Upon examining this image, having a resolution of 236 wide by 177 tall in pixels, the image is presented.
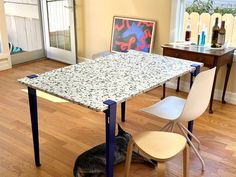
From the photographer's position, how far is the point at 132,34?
13.5 ft

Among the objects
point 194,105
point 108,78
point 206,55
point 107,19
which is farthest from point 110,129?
point 107,19

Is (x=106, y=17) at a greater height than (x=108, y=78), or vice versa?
(x=106, y=17)

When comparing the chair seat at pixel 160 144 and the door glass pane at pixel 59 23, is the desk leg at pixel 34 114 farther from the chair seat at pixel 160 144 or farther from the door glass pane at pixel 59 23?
the door glass pane at pixel 59 23

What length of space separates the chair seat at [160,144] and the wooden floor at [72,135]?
55 centimetres

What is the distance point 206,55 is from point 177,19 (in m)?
0.81

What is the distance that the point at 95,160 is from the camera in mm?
2340

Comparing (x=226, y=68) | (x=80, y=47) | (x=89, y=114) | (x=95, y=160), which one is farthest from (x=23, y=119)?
(x=226, y=68)

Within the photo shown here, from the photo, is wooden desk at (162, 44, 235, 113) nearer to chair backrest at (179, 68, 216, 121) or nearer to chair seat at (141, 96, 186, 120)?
chair seat at (141, 96, 186, 120)

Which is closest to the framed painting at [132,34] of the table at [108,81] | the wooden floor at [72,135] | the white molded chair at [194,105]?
the wooden floor at [72,135]

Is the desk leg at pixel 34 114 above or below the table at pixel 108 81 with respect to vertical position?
below

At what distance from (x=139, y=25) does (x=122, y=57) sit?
1517 millimetres

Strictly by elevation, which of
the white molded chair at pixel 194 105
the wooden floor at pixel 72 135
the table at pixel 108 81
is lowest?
the wooden floor at pixel 72 135

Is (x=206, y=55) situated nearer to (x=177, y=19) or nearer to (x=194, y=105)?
(x=177, y=19)

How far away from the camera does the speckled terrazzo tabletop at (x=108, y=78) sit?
1834 millimetres
